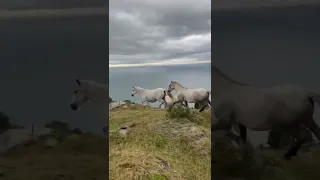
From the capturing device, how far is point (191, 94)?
1.86 metres

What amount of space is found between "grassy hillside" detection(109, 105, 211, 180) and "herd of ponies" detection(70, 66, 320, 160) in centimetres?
12

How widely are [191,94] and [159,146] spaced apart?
1.05 ft

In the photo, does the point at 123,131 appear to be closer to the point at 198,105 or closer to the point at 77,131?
the point at 77,131

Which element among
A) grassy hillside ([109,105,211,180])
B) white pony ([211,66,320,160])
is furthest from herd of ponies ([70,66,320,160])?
grassy hillside ([109,105,211,180])

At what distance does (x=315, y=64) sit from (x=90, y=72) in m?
1.09

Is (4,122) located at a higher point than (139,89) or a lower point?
lower

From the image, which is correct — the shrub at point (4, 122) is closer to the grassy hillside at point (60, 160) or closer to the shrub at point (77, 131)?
the grassy hillside at point (60, 160)

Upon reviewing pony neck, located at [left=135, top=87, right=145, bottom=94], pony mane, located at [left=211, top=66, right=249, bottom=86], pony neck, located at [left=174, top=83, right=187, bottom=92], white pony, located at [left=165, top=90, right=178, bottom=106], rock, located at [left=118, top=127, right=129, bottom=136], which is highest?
pony mane, located at [left=211, top=66, right=249, bottom=86]

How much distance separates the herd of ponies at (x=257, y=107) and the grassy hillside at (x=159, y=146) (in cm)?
12

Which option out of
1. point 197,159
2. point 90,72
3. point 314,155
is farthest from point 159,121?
point 314,155

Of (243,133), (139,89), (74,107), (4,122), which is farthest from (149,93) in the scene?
(4,122)

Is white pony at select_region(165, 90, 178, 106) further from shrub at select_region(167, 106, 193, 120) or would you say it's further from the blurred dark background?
the blurred dark background

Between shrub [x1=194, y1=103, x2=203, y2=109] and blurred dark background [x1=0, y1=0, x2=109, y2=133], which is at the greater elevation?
blurred dark background [x1=0, y1=0, x2=109, y2=133]

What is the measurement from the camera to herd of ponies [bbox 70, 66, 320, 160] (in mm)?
1765
